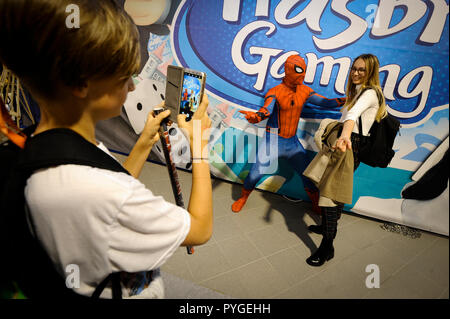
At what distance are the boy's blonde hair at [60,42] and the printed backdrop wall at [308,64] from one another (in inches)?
Result: 74.5

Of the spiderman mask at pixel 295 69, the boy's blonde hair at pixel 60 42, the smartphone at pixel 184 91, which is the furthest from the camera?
the spiderman mask at pixel 295 69

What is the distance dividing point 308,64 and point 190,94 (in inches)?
63.3

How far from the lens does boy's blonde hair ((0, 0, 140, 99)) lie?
0.39m

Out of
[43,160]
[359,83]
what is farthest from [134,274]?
[359,83]

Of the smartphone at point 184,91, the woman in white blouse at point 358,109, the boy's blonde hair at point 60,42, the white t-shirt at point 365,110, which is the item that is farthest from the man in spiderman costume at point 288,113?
the boy's blonde hair at point 60,42

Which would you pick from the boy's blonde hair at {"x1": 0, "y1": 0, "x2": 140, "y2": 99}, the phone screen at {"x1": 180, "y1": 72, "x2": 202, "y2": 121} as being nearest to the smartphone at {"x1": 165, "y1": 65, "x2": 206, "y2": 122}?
the phone screen at {"x1": 180, "y1": 72, "x2": 202, "y2": 121}

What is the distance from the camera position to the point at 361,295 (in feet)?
3.42

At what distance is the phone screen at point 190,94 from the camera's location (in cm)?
90

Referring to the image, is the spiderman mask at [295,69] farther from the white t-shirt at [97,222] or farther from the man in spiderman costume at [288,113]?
the white t-shirt at [97,222]

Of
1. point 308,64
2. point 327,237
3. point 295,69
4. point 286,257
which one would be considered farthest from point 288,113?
point 286,257
